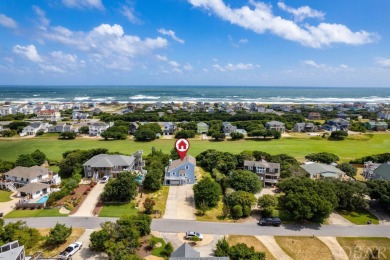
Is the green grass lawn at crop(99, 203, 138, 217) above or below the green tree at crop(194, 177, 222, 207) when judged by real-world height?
below

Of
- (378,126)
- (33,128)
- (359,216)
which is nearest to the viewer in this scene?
(359,216)

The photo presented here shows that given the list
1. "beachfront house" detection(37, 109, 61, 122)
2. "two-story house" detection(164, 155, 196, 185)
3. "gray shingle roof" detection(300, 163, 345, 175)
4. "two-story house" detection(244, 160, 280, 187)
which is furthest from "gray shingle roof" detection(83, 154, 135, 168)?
"beachfront house" detection(37, 109, 61, 122)

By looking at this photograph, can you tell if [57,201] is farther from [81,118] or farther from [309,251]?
[81,118]

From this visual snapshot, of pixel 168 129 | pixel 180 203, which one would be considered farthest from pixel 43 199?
pixel 168 129

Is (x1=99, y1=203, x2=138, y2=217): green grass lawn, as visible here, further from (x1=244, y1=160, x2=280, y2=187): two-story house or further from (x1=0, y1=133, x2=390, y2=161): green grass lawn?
(x1=0, y1=133, x2=390, y2=161): green grass lawn

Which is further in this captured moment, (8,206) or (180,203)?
(180,203)

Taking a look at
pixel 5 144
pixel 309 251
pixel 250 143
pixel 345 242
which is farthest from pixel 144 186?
pixel 5 144

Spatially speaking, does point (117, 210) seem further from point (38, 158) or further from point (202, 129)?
point (202, 129)
